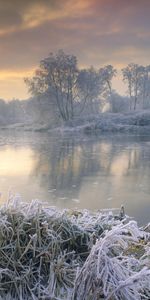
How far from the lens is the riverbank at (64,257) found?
169cm

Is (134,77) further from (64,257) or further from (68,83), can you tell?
(64,257)

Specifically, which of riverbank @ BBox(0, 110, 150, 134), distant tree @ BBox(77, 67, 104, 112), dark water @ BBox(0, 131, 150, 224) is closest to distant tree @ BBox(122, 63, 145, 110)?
distant tree @ BBox(77, 67, 104, 112)

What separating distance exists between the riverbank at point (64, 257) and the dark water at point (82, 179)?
76.6 inches

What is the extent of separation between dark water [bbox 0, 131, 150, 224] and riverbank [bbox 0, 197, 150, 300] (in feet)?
6.38

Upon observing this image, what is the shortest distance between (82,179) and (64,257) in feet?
23.9

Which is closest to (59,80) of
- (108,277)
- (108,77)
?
(108,77)

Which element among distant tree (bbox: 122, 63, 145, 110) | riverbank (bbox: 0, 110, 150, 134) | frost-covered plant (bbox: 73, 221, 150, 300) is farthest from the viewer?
distant tree (bbox: 122, 63, 145, 110)

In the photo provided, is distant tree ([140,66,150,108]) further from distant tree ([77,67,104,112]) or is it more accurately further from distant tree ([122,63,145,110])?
distant tree ([77,67,104,112])

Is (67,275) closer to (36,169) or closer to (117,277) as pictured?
(117,277)

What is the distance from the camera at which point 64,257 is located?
2164mm

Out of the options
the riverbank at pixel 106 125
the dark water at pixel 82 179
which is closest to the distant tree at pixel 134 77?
the riverbank at pixel 106 125

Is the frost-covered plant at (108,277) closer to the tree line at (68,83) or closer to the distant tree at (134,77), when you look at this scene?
the tree line at (68,83)

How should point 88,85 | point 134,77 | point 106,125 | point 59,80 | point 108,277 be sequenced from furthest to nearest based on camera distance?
point 134,77 < point 88,85 < point 59,80 < point 106,125 < point 108,277

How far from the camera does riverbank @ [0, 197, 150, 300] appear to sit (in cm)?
169
